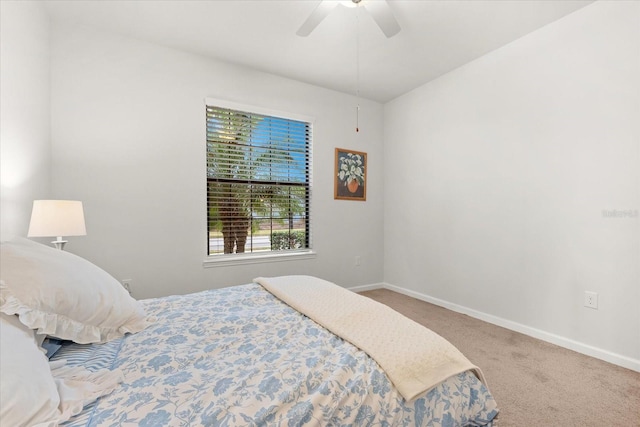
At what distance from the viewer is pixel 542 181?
8.08 feet

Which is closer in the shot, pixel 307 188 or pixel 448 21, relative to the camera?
pixel 448 21

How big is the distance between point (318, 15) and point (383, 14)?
1.37ft

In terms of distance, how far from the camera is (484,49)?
9.11 ft

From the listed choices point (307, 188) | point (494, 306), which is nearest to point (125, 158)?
point (307, 188)

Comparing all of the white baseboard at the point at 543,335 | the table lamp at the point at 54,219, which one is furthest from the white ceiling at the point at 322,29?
the white baseboard at the point at 543,335

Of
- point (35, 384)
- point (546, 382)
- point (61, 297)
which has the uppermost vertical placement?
point (61, 297)

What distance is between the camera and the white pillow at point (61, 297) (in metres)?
0.90

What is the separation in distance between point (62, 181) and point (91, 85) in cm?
83

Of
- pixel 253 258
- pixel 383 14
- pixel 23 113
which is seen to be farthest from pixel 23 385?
pixel 253 258

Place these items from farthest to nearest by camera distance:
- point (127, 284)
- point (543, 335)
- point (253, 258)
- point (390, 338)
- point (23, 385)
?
point (253, 258) < point (127, 284) < point (543, 335) < point (390, 338) < point (23, 385)

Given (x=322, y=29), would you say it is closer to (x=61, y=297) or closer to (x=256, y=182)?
(x=256, y=182)

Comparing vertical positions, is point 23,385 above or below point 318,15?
below

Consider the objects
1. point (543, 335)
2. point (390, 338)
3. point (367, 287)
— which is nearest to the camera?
point (390, 338)

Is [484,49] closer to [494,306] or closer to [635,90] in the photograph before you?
[635,90]
